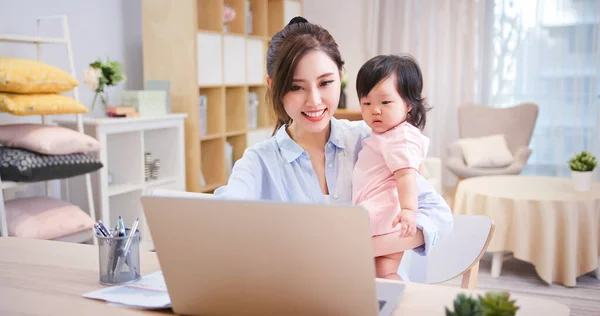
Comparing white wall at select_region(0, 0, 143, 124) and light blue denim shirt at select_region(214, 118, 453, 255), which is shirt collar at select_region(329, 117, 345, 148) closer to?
light blue denim shirt at select_region(214, 118, 453, 255)

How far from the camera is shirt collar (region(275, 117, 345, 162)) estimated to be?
5.31 feet

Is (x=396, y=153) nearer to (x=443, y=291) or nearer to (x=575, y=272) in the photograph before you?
(x=443, y=291)

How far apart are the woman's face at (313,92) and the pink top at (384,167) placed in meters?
0.17

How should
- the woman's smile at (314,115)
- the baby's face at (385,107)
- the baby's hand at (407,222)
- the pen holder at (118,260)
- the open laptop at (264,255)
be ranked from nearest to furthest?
the open laptop at (264,255), the pen holder at (118,260), the baby's hand at (407,222), the woman's smile at (314,115), the baby's face at (385,107)

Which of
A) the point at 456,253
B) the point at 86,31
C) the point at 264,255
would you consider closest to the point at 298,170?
the point at 456,253

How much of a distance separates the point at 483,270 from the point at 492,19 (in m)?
2.63

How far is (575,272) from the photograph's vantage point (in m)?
3.40

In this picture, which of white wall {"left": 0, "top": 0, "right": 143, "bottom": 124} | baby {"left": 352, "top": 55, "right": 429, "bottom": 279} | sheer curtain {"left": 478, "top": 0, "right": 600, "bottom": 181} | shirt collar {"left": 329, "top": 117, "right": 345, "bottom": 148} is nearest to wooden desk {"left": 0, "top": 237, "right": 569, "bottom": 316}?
baby {"left": 352, "top": 55, "right": 429, "bottom": 279}

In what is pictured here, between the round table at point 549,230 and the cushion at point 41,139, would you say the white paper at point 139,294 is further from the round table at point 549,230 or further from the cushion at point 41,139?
the round table at point 549,230

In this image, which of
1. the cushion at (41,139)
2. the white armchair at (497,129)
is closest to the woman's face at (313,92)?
the cushion at (41,139)

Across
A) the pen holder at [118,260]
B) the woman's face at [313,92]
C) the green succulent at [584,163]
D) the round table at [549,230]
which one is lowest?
the round table at [549,230]

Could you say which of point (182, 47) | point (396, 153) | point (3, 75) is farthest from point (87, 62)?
point (396, 153)

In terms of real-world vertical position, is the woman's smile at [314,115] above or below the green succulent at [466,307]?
above

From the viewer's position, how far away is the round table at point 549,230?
11.1 ft
